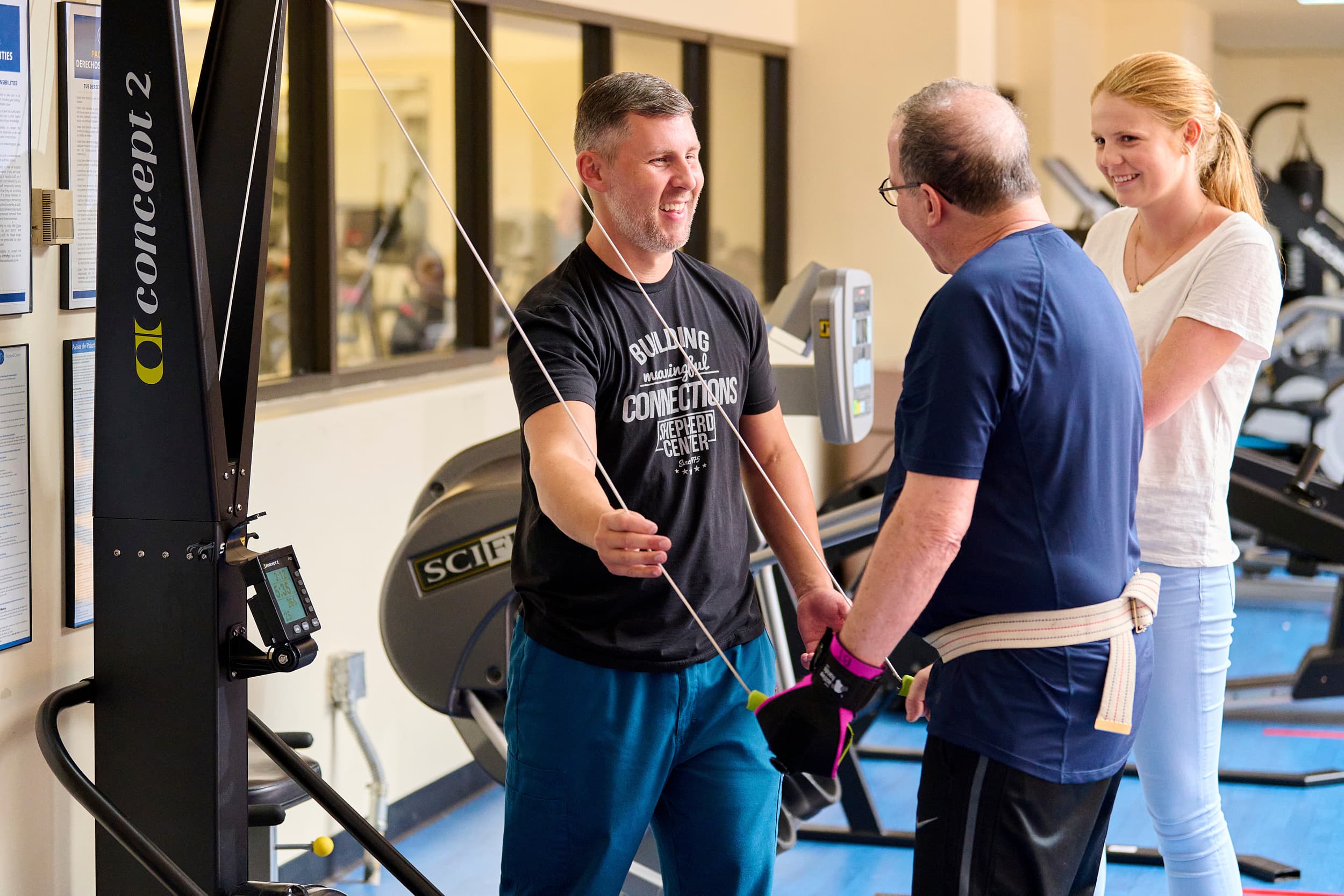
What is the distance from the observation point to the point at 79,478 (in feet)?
6.75

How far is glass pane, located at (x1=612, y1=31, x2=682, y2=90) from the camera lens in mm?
4996

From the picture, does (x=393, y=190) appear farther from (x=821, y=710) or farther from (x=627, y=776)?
(x=821, y=710)

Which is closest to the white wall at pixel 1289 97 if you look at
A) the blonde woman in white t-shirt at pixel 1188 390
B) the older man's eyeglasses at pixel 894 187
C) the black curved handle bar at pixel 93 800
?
the blonde woman in white t-shirt at pixel 1188 390

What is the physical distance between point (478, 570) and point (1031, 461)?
1442 millimetres

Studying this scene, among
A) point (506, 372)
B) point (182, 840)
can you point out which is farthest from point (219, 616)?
point (506, 372)

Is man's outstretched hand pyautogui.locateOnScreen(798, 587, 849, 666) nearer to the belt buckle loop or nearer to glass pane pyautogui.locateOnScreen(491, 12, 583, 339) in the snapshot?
the belt buckle loop

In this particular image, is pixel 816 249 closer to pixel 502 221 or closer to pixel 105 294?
pixel 502 221

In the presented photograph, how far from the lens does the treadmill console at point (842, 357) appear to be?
2.89 meters

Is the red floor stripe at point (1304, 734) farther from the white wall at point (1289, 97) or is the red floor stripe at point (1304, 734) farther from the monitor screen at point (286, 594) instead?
the white wall at point (1289, 97)

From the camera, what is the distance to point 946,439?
1.49 metres

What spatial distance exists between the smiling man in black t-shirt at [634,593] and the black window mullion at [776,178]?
13.6ft

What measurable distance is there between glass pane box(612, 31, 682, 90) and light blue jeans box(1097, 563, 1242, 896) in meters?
3.32

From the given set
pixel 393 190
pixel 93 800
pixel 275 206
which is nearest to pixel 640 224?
pixel 93 800

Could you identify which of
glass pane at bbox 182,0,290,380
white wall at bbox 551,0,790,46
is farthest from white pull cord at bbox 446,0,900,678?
white wall at bbox 551,0,790,46
